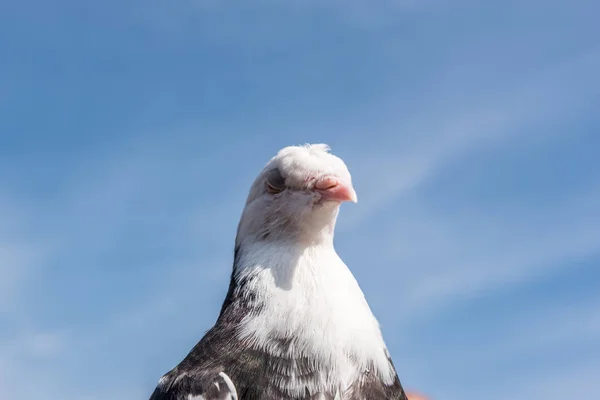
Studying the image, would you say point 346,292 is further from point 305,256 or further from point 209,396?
point 209,396

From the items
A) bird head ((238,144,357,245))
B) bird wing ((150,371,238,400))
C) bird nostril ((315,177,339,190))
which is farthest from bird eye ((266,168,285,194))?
bird wing ((150,371,238,400))

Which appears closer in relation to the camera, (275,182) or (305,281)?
(305,281)

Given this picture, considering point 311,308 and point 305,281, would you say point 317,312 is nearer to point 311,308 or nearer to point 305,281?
point 311,308

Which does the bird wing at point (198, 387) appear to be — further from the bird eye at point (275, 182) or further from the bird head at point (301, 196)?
the bird eye at point (275, 182)

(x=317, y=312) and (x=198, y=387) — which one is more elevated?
(x=317, y=312)

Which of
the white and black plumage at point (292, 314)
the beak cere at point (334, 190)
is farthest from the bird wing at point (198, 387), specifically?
the beak cere at point (334, 190)

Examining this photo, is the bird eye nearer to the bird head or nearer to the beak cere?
the bird head


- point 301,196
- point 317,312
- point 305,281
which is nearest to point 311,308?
point 317,312

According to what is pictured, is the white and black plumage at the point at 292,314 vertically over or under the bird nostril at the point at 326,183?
under
